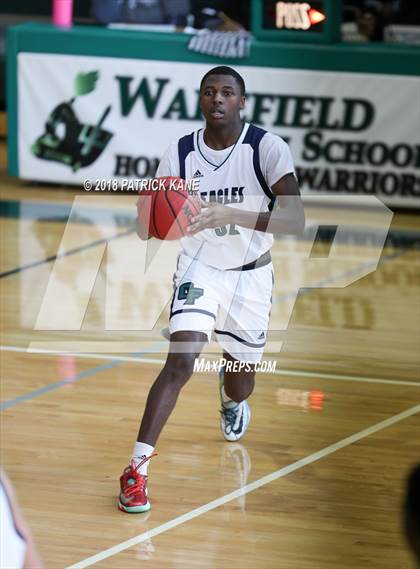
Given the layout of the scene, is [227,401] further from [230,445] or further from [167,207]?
[167,207]

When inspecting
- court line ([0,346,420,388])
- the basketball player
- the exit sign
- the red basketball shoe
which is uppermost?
the basketball player

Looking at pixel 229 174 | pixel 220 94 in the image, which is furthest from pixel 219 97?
pixel 229 174

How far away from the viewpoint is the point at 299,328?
315 inches

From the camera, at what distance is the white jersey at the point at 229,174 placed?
518 centimetres

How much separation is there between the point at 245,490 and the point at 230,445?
589 mm

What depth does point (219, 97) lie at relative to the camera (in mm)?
5047

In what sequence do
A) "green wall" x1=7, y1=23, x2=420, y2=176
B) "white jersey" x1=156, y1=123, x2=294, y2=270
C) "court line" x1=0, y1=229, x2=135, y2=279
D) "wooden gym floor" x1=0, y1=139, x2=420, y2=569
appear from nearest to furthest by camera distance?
1. "wooden gym floor" x1=0, y1=139, x2=420, y2=569
2. "white jersey" x1=156, y1=123, x2=294, y2=270
3. "court line" x1=0, y1=229, x2=135, y2=279
4. "green wall" x1=7, y1=23, x2=420, y2=176

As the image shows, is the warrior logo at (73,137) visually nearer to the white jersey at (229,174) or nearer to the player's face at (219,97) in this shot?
the white jersey at (229,174)

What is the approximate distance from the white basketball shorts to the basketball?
24cm

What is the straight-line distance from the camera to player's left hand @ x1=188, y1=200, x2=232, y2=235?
4.79 meters

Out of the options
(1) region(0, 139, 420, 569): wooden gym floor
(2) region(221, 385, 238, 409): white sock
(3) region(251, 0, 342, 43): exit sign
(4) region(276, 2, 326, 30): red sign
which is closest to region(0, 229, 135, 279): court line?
(1) region(0, 139, 420, 569): wooden gym floor

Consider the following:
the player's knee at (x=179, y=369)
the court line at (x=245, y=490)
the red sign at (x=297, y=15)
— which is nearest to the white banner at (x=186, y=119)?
the red sign at (x=297, y=15)

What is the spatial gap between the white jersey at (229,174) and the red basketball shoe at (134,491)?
98 cm

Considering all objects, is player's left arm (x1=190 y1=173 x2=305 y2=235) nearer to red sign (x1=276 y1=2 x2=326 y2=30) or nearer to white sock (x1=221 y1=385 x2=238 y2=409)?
white sock (x1=221 y1=385 x2=238 y2=409)
